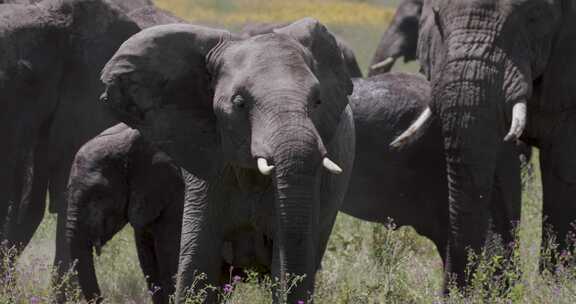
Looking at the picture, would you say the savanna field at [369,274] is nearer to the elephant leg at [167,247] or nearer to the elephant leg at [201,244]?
the elephant leg at [201,244]

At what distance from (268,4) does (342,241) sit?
21316mm

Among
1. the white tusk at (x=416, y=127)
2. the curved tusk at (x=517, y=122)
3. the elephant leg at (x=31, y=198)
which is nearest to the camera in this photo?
the curved tusk at (x=517, y=122)

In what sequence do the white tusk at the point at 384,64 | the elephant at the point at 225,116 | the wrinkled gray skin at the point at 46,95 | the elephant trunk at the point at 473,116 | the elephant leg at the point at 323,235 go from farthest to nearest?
1. the white tusk at the point at 384,64
2. the wrinkled gray skin at the point at 46,95
3. the elephant trunk at the point at 473,116
4. the elephant leg at the point at 323,235
5. the elephant at the point at 225,116

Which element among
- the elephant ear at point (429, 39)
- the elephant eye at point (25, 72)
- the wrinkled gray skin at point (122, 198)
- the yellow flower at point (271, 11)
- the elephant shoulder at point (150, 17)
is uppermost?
the elephant ear at point (429, 39)

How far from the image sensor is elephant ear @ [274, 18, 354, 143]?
24.5 feet

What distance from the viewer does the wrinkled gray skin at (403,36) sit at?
15.7 metres

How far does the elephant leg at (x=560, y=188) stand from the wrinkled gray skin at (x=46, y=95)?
264 centimetres

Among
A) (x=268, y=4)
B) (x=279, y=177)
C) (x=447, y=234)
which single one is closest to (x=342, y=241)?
(x=447, y=234)

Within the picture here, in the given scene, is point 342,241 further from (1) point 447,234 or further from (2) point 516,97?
(2) point 516,97

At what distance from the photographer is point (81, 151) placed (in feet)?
28.6

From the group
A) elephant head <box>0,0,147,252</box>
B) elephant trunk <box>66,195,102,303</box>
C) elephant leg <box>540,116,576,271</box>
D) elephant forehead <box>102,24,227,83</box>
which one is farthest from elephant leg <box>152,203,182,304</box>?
elephant leg <box>540,116,576,271</box>

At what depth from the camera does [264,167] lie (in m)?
6.83

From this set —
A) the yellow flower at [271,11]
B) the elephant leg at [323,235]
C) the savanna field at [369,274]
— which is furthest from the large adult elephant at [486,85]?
the yellow flower at [271,11]

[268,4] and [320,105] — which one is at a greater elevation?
[320,105]
